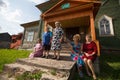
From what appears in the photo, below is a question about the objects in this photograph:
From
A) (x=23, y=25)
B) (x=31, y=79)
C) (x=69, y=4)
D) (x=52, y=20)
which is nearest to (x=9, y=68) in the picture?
(x=31, y=79)

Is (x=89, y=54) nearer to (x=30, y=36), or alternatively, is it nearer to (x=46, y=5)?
(x=46, y=5)

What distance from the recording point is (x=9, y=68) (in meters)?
4.84

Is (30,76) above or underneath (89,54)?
underneath

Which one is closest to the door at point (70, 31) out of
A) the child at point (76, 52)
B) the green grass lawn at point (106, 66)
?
the green grass lawn at point (106, 66)

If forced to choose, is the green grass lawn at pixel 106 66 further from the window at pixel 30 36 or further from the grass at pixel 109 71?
the window at pixel 30 36

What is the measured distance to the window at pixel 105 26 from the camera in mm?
12620

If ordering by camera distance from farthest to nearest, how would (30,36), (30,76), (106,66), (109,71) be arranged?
1. (30,36)
2. (106,66)
3. (109,71)
4. (30,76)

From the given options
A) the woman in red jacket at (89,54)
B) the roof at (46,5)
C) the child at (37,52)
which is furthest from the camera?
the roof at (46,5)

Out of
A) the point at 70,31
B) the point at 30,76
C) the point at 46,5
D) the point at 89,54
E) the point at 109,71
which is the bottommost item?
the point at 109,71

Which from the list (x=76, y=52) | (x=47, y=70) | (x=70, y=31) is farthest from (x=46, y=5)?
(x=47, y=70)

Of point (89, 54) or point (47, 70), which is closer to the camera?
point (47, 70)

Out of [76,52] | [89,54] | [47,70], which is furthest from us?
[76,52]

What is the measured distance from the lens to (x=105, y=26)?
13125 millimetres

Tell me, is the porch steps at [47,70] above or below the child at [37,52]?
below
